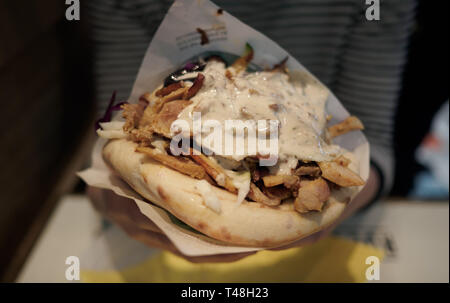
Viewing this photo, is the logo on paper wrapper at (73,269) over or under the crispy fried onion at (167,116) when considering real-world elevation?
under

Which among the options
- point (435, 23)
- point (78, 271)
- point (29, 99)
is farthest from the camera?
point (435, 23)

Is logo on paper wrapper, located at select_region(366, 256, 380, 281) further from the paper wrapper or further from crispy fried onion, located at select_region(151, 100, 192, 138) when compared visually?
crispy fried onion, located at select_region(151, 100, 192, 138)

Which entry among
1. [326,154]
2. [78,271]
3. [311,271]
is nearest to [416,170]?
[311,271]

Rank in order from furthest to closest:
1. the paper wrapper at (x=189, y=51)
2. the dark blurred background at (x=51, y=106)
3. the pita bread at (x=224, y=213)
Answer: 1. the dark blurred background at (x=51, y=106)
2. the paper wrapper at (x=189, y=51)
3. the pita bread at (x=224, y=213)

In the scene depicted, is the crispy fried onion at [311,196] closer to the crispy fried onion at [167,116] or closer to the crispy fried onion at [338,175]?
the crispy fried onion at [338,175]

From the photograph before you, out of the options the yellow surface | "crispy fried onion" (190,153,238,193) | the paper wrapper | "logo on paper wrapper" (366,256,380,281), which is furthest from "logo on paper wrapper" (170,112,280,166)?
"logo on paper wrapper" (366,256,380,281)

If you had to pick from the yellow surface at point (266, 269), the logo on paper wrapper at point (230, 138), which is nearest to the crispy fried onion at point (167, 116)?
the logo on paper wrapper at point (230, 138)

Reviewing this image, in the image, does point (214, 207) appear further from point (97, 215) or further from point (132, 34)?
point (97, 215)
